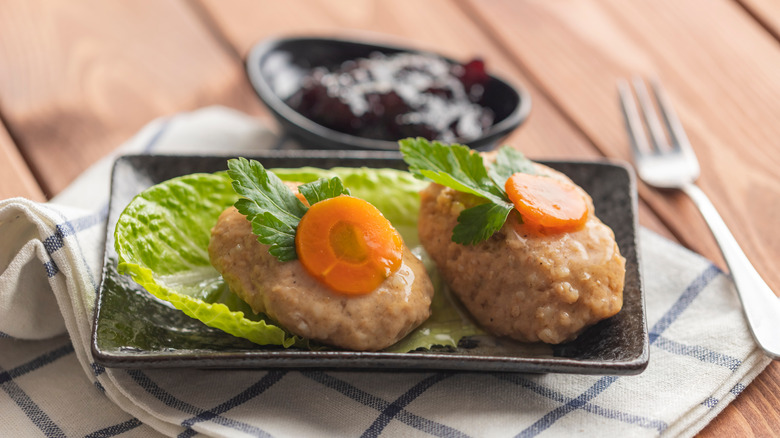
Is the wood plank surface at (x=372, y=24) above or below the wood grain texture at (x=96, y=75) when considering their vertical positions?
above

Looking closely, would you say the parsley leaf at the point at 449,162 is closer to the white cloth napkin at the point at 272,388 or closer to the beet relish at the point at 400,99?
the white cloth napkin at the point at 272,388

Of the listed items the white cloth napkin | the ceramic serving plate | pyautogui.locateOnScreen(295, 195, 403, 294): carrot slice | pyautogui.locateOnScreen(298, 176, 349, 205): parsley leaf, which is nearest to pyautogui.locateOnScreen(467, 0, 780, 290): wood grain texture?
the ceramic serving plate

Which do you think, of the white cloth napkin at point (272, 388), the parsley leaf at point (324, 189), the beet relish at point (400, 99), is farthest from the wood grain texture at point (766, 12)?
the parsley leaf at point (324, 189)

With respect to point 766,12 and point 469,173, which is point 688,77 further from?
point 469,173

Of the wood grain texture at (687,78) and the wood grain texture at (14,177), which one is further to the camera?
the wood grain texture at (687,78)

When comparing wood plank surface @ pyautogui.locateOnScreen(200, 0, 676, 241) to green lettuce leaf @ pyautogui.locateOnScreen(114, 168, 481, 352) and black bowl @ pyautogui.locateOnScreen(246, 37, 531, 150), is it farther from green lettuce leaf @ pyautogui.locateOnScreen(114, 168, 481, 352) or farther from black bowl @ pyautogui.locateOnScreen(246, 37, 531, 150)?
green lettuce leaf @ pyautogui.locateOnScreen(114, 168, 481, 352)

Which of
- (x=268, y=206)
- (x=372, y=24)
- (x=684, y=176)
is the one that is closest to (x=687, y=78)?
(x=684, y=176)

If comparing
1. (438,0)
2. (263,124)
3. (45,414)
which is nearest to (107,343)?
(45,414)

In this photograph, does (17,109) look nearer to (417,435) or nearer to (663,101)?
(417,435)
